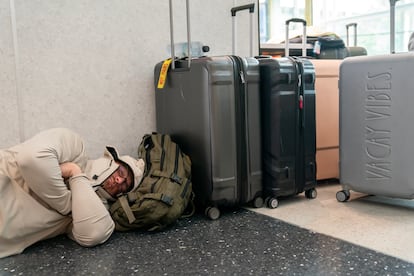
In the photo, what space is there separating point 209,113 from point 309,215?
0.58 meters

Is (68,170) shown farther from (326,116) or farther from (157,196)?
(326,116)

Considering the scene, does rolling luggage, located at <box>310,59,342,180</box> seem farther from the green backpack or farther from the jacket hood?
the jacket hood

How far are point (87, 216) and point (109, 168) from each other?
0.90ft

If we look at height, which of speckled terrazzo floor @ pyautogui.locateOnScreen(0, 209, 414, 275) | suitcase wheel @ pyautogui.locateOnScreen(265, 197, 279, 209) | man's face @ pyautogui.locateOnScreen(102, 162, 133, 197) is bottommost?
speckled terrazzo floor @ pyautogui.locateOnScreen(0, 209, 414, 275)

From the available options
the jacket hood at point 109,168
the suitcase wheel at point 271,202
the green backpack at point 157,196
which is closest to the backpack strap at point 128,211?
the green backpack at point 157,196

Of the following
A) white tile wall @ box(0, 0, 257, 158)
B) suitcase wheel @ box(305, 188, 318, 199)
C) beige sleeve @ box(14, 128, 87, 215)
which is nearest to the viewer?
beige sleeve @ box(14, 128, 87, 215)

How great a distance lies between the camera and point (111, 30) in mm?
2010

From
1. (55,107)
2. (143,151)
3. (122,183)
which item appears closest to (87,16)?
(55,107)

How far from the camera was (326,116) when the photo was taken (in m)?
2.18

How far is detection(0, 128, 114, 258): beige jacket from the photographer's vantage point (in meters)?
1.33

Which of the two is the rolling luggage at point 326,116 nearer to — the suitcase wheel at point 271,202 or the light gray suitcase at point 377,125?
the light gray suitcase at point 377,125

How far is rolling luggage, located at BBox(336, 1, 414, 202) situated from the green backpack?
72cm

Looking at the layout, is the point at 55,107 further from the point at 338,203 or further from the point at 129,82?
the point at 338,203

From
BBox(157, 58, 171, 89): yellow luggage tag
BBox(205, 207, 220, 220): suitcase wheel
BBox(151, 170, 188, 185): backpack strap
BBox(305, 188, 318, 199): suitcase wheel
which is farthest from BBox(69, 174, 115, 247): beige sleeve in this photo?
BBox(305, 188, 318, 199): suitcase wheel
